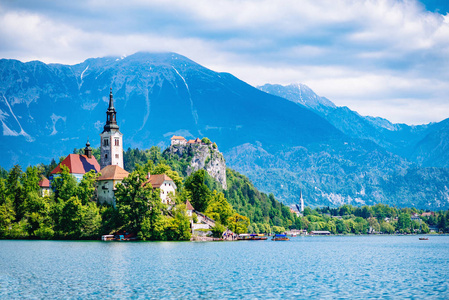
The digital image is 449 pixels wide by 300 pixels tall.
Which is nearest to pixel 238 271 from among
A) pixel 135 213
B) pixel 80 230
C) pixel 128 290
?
pixel 128 290

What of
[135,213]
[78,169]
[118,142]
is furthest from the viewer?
[118,142]

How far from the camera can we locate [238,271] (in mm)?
60750

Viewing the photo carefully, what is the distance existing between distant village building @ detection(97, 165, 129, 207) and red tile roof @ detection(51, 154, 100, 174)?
948 centimetres

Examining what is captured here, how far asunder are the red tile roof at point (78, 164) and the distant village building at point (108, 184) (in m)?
9.48

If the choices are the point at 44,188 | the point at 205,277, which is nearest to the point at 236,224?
the point at 44,188

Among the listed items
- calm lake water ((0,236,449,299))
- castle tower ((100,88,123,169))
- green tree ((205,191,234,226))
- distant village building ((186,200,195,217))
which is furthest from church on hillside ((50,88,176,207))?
calm lake water ((0,236,449,299))

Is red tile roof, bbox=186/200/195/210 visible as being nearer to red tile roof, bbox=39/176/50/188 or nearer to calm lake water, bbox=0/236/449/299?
red tile roof, bbox=39/176/50/188

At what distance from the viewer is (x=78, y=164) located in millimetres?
135875

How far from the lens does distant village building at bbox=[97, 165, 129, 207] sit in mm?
124375

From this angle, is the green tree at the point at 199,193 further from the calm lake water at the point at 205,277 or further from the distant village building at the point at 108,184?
the calm lake water at the point at 205,277

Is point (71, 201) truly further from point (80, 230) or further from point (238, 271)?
point (238, 271)

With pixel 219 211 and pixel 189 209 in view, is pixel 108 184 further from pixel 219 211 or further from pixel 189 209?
pixel 219 211

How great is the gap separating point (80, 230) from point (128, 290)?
241ft

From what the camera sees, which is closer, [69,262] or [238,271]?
[238,271]
